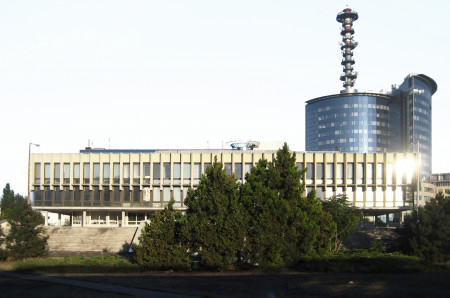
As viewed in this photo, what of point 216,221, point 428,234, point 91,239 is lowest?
point 91,239

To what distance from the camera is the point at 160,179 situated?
75.9 m

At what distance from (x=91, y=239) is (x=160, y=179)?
15.0 m

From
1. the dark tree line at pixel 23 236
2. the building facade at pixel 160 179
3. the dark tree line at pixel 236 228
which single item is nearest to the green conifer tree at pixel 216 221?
the dark tree line at pixel 236 228

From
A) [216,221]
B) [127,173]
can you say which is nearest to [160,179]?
[127,173]

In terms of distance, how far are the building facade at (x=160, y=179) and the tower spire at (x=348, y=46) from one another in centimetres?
12437

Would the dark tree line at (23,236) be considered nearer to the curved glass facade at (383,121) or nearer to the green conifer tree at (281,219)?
the green conifer tree at (281,219)

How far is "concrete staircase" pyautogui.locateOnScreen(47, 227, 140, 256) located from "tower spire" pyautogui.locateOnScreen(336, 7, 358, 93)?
145 metres

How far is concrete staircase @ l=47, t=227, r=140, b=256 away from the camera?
2442 inches

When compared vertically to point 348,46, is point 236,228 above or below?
below

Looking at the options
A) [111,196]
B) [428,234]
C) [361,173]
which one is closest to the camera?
[428,234]

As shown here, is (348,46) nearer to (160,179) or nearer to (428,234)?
(160,179)

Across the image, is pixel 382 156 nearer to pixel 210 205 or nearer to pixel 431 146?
pixel 210 205

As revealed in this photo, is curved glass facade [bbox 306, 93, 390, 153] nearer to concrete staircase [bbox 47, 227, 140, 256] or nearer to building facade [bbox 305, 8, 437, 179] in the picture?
building facade [bbox 305, 8, 437, 179]

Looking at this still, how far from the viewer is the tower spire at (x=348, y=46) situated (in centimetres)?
19162
